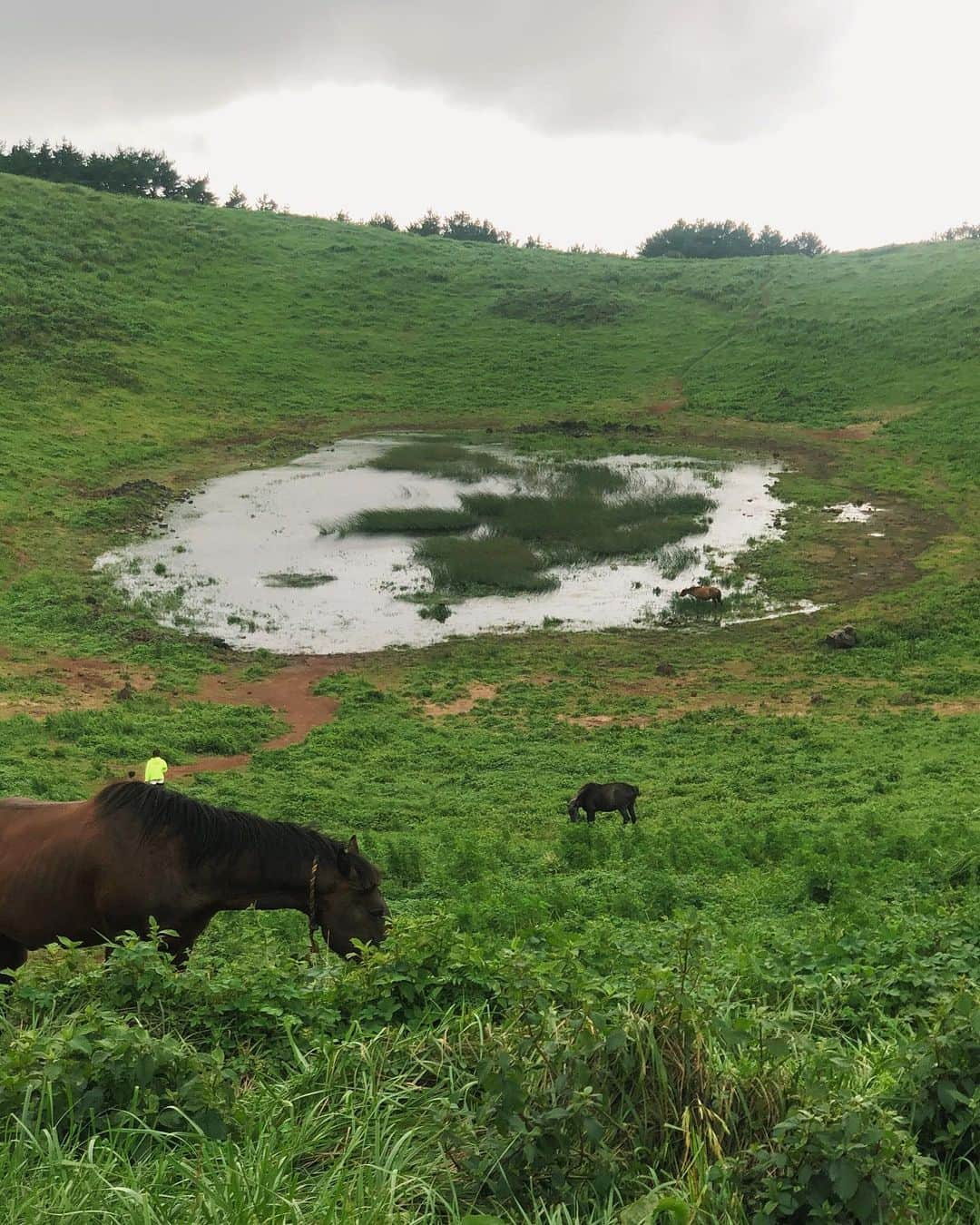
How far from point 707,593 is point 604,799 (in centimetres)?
1526

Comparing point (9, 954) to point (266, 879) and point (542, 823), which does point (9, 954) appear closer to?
point (266, 879)

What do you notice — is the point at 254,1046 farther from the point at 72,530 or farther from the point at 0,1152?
the point at 72,530

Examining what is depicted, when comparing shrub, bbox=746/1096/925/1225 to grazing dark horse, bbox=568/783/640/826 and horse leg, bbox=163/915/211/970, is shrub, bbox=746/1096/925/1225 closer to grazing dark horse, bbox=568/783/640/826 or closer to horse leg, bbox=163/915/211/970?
horse leg, bbox=163/915/211/970

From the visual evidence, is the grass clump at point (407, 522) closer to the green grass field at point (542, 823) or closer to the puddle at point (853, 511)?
the green grass field at point (542, 823)

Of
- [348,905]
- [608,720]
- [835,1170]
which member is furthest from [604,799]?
[835,1170]

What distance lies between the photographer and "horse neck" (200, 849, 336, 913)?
7.79m

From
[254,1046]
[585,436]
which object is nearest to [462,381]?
[585,436]

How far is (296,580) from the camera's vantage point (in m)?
32.5

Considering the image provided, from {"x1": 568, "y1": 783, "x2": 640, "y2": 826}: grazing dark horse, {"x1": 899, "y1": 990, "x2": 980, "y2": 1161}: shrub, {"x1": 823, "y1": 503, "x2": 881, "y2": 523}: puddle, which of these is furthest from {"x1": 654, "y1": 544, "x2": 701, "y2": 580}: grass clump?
{"x1": 899, "y1": 990, "x2": 980, "y2": 1161}: shrub

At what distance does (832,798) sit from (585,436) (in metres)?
35.3

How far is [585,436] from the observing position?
49500 millimetres

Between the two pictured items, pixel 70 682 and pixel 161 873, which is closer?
pixel 161 873

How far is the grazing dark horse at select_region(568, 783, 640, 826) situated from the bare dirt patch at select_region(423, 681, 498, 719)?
6.87 m

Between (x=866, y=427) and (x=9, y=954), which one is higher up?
(x=866, y=427)
